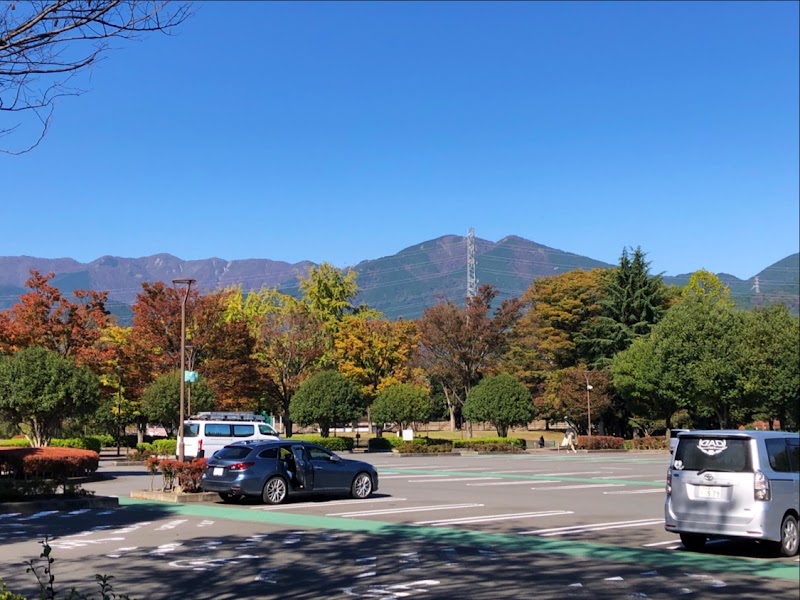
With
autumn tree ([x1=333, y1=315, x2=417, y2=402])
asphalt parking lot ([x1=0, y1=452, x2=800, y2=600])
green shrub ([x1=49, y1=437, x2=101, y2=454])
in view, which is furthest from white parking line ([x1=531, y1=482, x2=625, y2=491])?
autumn tree ([x1=333, y1=315, x2=417, y2=402])

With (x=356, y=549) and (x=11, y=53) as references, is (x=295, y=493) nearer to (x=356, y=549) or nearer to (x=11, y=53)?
(x=356, y=549)

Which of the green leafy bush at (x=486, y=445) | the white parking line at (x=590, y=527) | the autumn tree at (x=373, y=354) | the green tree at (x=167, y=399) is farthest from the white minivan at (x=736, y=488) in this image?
the autumn tree at (x=373, y=354)

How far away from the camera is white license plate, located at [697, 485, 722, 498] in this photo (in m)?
11.8

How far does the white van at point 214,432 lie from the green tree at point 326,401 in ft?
79.9

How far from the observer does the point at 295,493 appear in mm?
19984

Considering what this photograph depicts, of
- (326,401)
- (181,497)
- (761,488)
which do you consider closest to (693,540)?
(761,488)

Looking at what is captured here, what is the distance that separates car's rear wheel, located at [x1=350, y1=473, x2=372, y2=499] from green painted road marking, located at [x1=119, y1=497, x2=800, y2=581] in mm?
3210

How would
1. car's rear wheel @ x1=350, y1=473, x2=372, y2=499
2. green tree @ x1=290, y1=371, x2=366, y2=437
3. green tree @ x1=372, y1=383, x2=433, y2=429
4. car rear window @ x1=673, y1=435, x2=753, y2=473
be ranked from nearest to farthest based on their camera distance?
car rear window @ x1=673, y1=435, x2=753, y2=473 < car's rear wheel @ x1=350, y1=473, x2=372, y2=499 < green tree @ x1=290, y1=371, x2=366, y2=437 < green tree @ x1=372, y1=383, x2=433, y2=429

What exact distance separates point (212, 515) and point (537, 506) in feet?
22.9

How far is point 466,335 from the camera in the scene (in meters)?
74.3

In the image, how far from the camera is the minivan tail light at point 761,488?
444 inches

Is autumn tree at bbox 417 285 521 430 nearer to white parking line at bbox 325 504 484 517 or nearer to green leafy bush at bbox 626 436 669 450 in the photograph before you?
green leafy bush at bbox 626 436 669 450

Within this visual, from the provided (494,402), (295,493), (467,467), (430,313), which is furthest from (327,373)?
(295,493)

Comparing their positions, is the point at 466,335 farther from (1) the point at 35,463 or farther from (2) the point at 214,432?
(1) the point at 35,463
